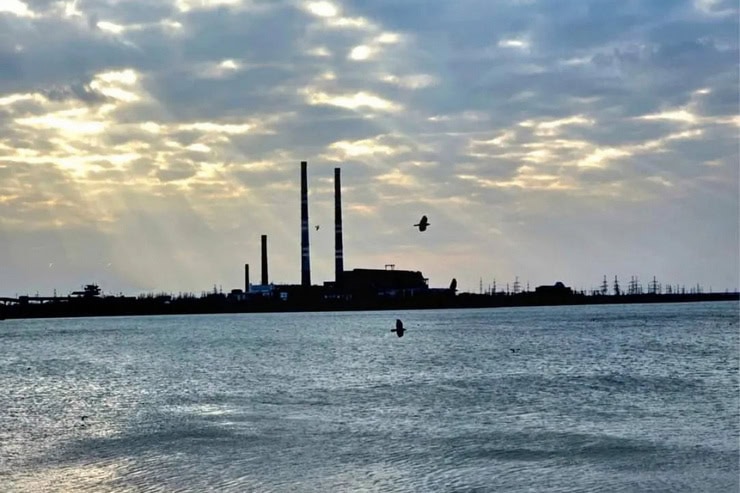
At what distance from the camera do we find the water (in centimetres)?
2527

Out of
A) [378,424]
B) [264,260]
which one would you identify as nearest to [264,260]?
[264,260]

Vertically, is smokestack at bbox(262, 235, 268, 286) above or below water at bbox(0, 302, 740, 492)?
above

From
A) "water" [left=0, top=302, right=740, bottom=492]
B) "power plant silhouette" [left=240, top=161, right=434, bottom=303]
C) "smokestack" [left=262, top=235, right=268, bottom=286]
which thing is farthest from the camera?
"smokestack" [left=262, top=235, right=268, bottom=286]

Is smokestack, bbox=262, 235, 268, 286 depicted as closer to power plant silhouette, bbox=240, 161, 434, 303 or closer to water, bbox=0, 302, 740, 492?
power plant silhouette, bbox=240, 161, 434, 303

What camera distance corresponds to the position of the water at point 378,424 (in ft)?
82.9

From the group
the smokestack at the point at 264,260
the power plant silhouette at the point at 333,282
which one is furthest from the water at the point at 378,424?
the smokestack at the point at 264,260

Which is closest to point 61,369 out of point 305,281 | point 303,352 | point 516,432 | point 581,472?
point 303,352

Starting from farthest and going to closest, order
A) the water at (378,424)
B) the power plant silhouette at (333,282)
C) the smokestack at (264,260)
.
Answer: the smokestack at (264,260), the power plant silhouette at (333,282), the water at (378,424)

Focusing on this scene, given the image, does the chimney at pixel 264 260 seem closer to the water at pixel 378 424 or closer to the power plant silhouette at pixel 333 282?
the power plant silhouette at pixel 333 282

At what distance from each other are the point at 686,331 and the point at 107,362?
225 ft

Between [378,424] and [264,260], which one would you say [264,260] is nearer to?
[264,260]

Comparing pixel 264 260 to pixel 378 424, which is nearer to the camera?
pixel 378 424

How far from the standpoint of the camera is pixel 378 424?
3447cm

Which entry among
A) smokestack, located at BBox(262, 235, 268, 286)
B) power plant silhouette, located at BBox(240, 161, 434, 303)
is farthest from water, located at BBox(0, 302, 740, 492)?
smokestack, located at BBox(262, 235, 268, 286)
